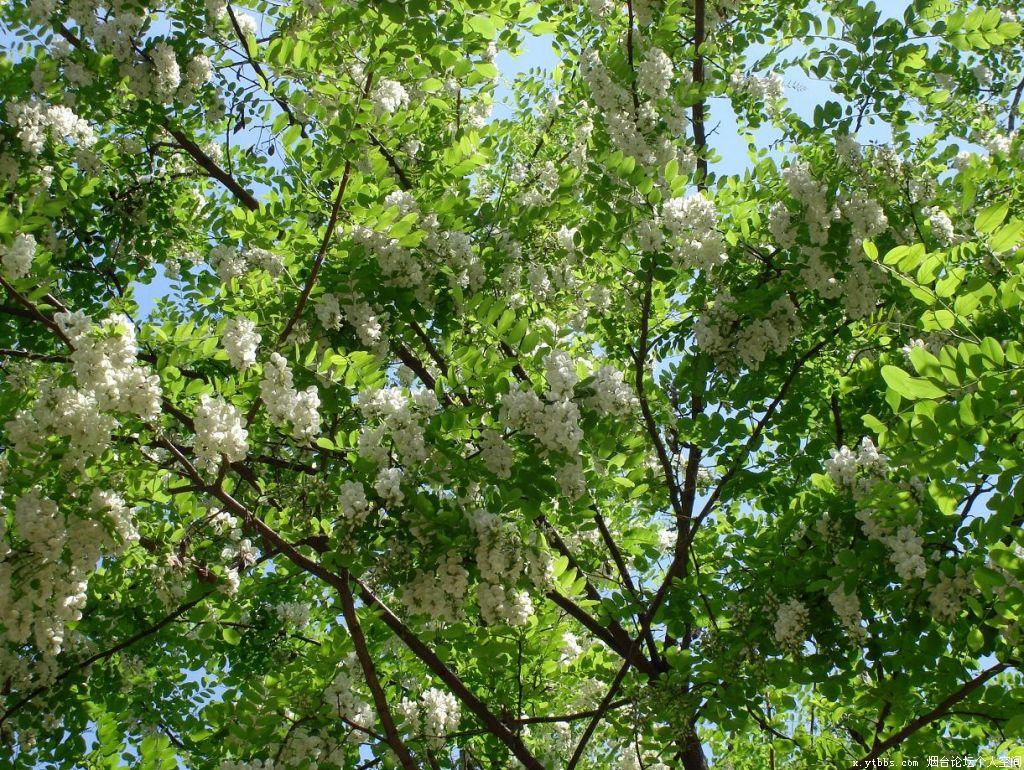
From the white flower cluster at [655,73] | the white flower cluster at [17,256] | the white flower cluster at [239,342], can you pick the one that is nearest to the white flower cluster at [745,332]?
the white flower cluster at [655,73]

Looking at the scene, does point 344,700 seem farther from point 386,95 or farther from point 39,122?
point 39,122

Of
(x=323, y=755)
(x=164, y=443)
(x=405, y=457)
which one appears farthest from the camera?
(x=323, y=755)

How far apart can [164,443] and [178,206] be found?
3493mm

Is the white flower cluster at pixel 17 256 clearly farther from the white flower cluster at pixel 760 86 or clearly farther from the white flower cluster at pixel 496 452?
the white flower cluster at pixel 760 86

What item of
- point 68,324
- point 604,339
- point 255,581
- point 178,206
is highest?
point 178,206

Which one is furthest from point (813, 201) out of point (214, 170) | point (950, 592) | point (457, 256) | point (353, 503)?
point (214, 170)

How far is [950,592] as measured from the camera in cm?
320

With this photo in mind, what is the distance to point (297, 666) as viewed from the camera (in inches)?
168

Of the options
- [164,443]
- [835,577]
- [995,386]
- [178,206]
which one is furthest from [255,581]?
[995,386]

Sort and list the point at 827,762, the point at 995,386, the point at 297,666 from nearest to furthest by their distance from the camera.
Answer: the point at 995,386, the point at 297,666, the point at 827,762

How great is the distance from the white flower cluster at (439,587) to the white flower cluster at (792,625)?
1312 mm

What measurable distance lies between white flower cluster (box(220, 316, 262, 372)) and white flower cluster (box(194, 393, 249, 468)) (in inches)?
10.4

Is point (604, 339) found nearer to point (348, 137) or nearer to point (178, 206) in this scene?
point (348, 137)

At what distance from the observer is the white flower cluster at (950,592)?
→ 3197 millimetres
